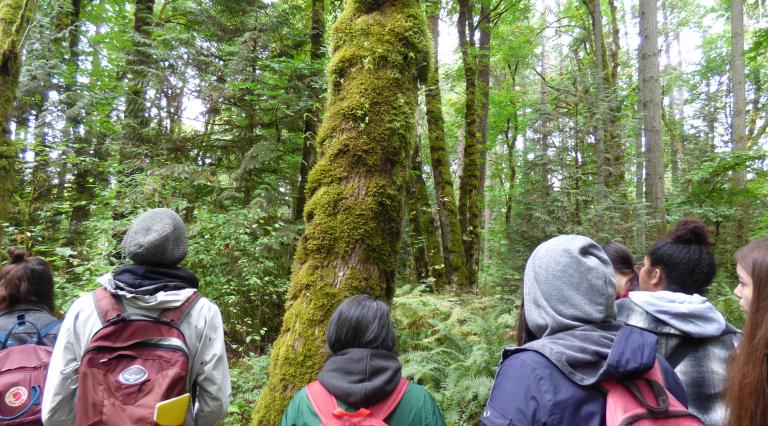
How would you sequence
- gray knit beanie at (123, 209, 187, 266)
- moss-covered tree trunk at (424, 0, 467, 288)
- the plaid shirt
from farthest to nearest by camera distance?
moss-covered tree trunk at (424, 0, 467, 288), gray knit beanie at (123, 209, 187, 266), the plaid shirt

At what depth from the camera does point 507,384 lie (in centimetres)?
178

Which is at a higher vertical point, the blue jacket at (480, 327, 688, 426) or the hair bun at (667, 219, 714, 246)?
the hair bun at (667, 219, 714, 246)

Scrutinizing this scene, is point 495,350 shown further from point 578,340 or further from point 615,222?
point 615,222

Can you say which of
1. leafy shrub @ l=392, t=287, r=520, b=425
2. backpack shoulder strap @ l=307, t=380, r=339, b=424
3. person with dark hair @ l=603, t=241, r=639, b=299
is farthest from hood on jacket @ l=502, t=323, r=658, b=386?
leafy shrub @ l=392, t=287, r=520, b=425

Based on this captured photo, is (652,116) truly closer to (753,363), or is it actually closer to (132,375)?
(753,363)

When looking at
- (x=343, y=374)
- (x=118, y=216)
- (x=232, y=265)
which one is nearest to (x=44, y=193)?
(x=118, y=216)

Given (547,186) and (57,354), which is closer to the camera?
(57,354)

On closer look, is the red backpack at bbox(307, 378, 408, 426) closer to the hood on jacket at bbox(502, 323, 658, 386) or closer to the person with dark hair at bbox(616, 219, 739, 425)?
the hood on jacket at bbox(502, 323, 658, 386)

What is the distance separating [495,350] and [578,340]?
3974 mm

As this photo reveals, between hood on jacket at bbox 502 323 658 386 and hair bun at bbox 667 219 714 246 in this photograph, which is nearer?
hood on jacket at bbox 502 323 658 386

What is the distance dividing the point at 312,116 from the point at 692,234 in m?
7.71

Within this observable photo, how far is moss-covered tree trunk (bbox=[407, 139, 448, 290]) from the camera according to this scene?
9.21 m

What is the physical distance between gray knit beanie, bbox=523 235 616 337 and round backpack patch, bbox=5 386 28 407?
3.50 metres

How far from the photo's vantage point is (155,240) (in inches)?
104
